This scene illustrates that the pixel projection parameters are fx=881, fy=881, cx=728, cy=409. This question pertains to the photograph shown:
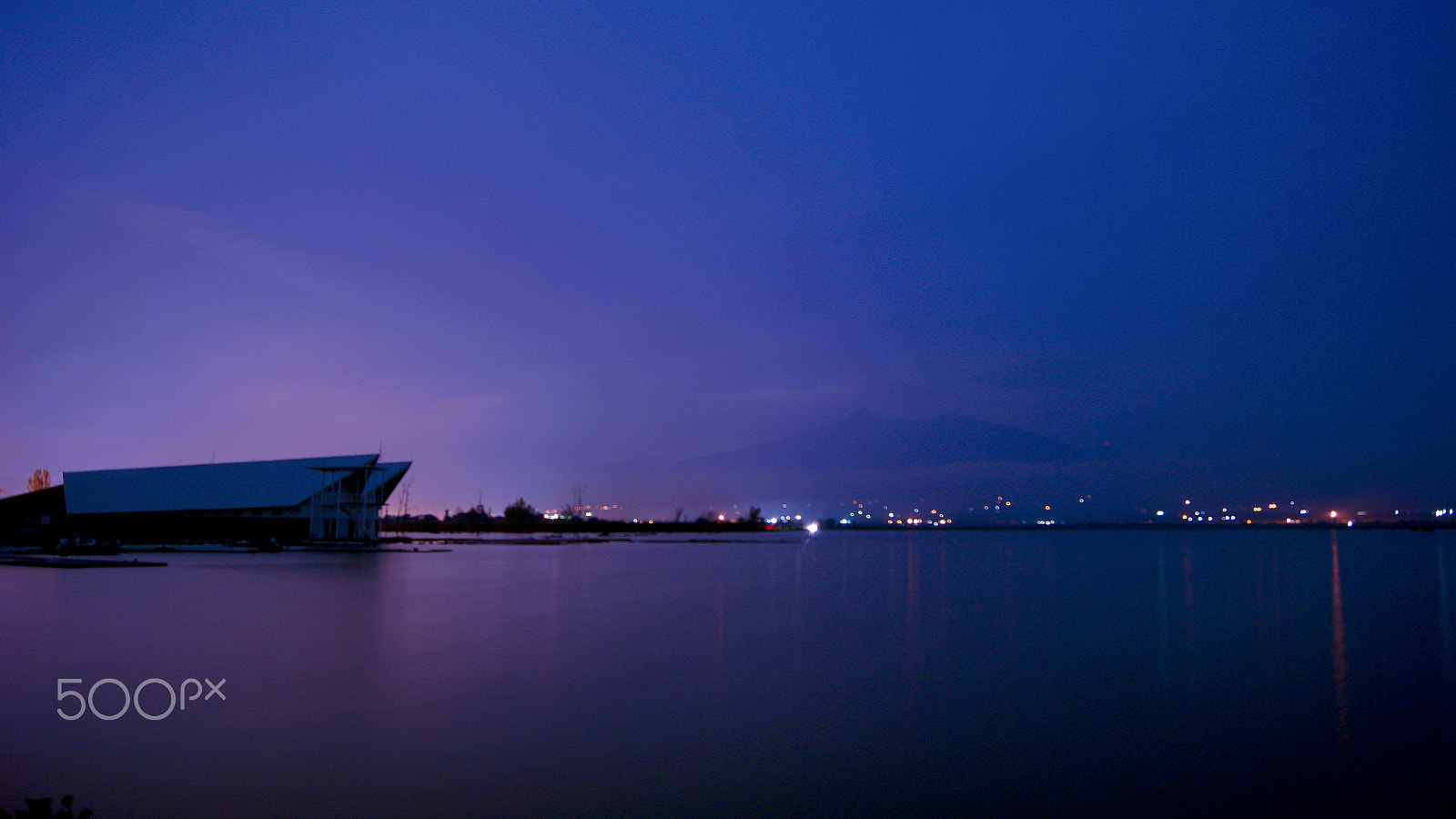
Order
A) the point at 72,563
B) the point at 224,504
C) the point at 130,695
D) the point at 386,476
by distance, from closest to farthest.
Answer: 1. the point at 130,695
2. the point at 72,563
3. the point at 224,504
4. the point at 386,476

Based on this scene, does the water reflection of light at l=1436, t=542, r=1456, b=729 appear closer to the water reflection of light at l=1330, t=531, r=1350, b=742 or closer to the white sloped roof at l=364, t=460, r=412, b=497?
the water reflection of light at l=1330, t=531, r=1350, b=742

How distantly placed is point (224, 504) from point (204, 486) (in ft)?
9.71

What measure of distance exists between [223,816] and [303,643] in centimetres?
770

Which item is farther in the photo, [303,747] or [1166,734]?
[1166,734]

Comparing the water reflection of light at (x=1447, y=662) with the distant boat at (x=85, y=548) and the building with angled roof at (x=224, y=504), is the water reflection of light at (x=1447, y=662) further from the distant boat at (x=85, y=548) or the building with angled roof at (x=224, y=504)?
the building with angled roof at (x=224, y=504)

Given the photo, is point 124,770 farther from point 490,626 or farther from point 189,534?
point 189,534

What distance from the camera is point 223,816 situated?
6273 mm

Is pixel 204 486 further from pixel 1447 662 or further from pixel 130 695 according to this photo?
pixel 1447 662

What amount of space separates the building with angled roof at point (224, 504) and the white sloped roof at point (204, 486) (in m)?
0.05

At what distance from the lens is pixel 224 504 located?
1913 inches

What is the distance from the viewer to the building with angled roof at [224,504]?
1897 inches

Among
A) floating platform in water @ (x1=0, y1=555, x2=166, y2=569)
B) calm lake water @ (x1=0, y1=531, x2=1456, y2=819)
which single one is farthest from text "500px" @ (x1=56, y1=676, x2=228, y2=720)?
floating platform in water @ (x1=0, y1=555, x2=166, y2=569)

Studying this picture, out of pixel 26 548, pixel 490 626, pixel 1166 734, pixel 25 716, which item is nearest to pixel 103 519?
pixel 26 548

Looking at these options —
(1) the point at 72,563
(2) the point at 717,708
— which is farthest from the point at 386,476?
(2) the point at 717,708
